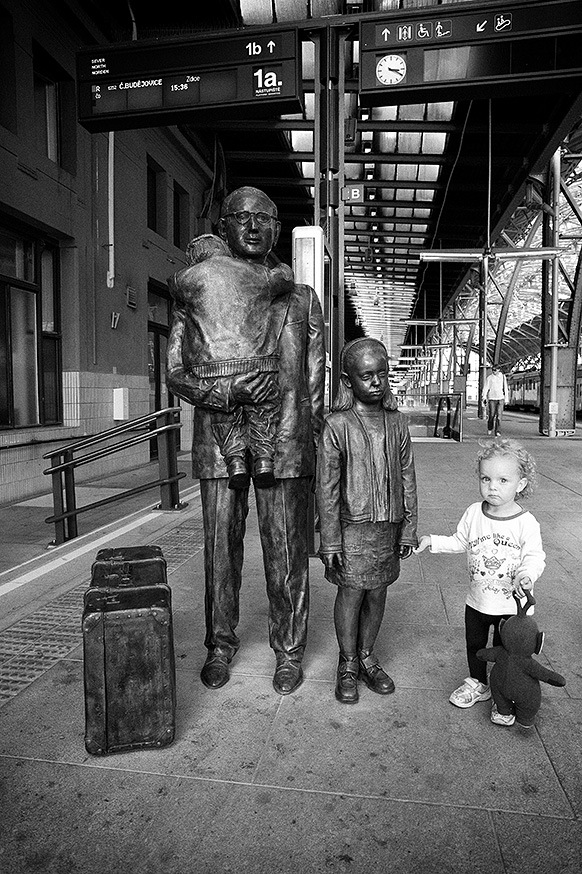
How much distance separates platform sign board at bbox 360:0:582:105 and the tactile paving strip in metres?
4.93

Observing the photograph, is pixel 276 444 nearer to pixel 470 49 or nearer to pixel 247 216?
pixel 247 216

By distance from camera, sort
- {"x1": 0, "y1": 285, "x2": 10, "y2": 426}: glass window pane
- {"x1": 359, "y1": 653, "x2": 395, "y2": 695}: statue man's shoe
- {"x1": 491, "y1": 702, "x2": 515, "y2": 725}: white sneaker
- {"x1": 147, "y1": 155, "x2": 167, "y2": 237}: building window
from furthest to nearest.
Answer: {"x1": 147, "y1": 155, "x2": 167, "y2": 237}: building window
{"x1": 0, "y1": 285, "x2": 10, "y2": 426}: glass window pane
{"x1": 359, "y1": 653, "x2": 395, "y2": 695}: statue man's shoe
{"x1": 491, "y1": 702, "x2": 515, "y2": 725}: white sneaker

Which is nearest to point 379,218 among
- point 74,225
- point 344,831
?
point 74,225

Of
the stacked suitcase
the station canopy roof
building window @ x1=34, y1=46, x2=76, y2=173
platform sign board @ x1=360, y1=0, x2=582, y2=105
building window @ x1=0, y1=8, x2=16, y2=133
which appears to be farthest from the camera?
the station canopy roof

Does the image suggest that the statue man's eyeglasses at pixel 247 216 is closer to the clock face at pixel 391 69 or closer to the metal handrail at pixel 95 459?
the metal handrail at pixel 95 459

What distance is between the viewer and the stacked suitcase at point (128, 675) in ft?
6.97

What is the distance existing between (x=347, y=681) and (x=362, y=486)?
2.70 feet

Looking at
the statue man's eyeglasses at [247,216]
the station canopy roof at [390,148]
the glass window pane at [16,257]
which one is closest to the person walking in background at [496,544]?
the statue man's eyeglasses at [247,216]

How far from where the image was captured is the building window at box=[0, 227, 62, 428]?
7.66 metres

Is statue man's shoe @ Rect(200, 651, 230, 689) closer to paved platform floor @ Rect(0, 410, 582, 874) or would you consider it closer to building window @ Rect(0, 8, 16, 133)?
paved platform floor @ Rect(0, 410, 582, 874)

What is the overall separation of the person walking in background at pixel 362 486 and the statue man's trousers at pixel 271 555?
0.55ft

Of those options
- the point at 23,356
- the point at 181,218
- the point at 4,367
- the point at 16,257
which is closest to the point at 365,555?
the point at 4,367

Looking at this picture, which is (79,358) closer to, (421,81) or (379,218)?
(421,81)

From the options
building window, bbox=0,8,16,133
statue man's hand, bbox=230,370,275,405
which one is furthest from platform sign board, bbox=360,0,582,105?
building window, bbox=0,8,16,133
